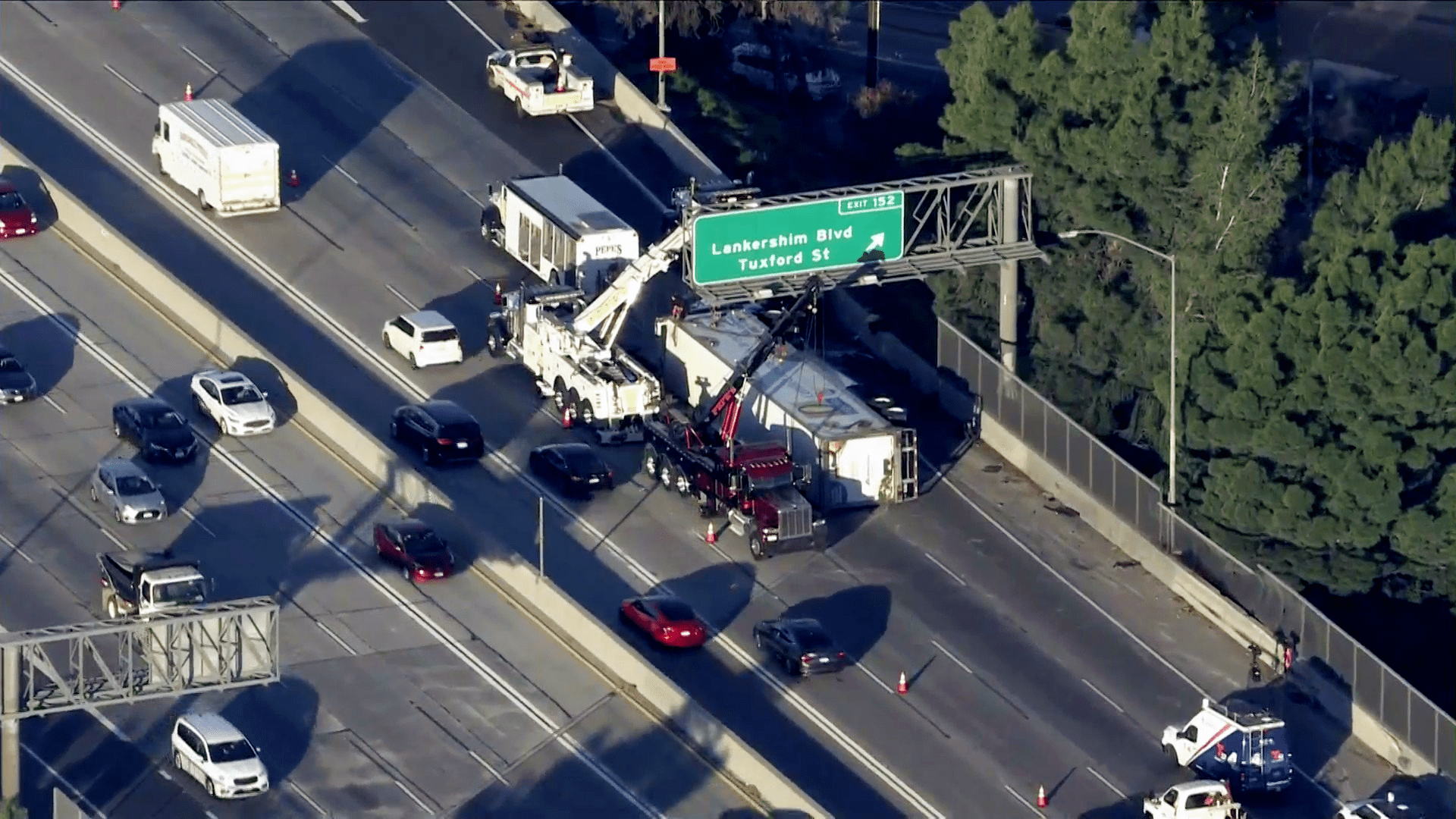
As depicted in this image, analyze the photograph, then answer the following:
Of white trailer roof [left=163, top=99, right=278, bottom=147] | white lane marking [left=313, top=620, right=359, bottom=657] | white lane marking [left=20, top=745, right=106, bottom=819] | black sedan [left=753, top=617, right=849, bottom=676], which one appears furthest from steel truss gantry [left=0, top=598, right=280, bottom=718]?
white trailer roof [left=163, top=99, right=278, bottom=147]

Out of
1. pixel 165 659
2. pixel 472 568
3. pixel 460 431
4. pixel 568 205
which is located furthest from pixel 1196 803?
pixel 568 205

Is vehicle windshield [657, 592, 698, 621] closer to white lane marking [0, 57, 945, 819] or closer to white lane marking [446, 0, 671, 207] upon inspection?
white lane marking [0, 57, 945, 819]

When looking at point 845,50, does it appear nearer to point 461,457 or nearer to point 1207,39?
point 1207,39

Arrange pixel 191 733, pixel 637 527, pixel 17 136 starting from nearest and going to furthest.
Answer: pixel 191 733 → pixel 637 527 → pixel 17 136

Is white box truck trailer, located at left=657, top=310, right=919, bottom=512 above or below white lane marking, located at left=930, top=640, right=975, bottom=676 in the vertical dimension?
above

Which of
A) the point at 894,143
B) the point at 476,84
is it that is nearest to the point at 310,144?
the point at 476,84

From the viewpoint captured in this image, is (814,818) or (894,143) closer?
(814,818)

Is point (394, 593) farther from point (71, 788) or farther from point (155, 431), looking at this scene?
point (71, 788)

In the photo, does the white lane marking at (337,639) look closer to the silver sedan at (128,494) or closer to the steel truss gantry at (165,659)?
the silver sedan at (128,494)
